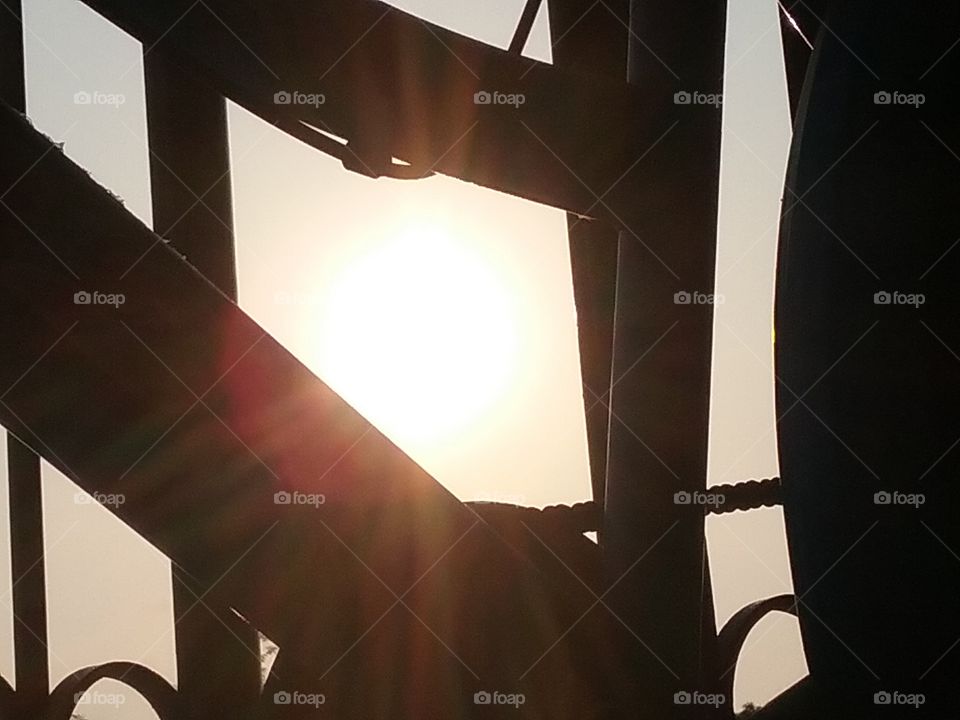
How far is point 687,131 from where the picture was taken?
5055 mm

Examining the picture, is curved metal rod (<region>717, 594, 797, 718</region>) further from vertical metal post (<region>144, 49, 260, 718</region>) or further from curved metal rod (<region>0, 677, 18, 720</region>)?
curved metal rod (<region>0, 677, 18, 720</region>)

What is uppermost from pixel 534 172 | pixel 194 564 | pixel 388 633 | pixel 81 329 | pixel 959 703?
pixel 534 172

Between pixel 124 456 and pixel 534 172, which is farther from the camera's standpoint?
pixel 534 172

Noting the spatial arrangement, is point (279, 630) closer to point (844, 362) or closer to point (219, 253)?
point (844, 362)

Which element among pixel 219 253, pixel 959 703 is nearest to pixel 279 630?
pixel 959 703

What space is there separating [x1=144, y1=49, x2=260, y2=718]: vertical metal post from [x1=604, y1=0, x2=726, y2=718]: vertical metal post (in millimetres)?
2288

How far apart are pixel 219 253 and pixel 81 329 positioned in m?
2.77

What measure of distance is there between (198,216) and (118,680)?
2358 millimetres

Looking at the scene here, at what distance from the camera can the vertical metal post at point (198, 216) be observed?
6434 mm

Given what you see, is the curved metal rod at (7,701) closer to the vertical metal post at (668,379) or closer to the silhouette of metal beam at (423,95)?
the vertical metal post at (668,379)

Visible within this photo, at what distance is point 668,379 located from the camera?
16.6 ft

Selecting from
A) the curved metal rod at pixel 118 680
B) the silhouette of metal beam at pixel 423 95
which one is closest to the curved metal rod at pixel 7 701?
the curved metal rod at pixel 118 680

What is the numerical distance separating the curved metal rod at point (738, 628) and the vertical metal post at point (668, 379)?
41.8 inches

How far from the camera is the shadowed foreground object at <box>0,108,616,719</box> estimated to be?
3854 millimetres
